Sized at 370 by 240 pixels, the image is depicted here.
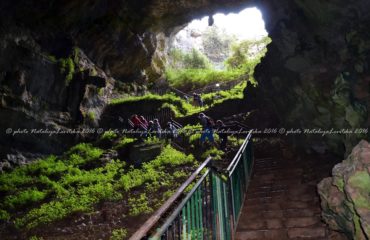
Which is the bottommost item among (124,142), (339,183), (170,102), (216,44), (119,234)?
(119,234)

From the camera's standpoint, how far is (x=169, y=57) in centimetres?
4594

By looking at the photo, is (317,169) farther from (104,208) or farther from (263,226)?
(104,208)

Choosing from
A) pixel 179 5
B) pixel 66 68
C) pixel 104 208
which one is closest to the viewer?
pixel 104 208

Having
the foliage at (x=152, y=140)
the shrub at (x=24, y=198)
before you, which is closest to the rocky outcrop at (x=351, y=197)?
the shrub at (x=24, y=198)

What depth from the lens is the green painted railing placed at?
3329mm

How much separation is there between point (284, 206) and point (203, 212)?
3.98 meters

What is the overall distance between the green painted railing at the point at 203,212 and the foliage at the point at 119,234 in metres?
4.63

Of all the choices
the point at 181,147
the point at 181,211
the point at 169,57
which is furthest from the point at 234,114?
the point at 169,57

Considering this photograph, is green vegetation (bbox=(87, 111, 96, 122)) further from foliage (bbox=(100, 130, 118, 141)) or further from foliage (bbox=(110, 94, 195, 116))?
foliage (bbox=(110, 94, 195, 116))

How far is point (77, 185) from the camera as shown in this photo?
16391 mm

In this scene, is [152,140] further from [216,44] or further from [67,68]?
[216,44]

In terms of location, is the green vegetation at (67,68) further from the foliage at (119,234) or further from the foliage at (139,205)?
the foliage at (119,234)

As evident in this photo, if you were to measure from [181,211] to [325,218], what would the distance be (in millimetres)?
4127

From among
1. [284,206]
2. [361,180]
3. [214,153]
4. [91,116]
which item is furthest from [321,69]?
[91,116]
